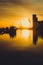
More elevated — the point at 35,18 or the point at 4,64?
the point at 35,18

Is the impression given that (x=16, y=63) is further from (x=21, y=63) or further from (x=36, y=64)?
(x=36, y=64)

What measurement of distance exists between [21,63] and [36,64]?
2.28 m

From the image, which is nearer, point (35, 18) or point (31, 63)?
point (31, 63)

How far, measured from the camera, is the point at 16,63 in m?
28.8

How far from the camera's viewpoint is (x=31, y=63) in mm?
28781


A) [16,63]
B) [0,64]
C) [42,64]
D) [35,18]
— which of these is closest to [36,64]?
[42,64]

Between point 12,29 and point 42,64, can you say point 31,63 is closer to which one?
point 42,64

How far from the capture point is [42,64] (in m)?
27.7

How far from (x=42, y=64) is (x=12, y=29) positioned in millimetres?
122536

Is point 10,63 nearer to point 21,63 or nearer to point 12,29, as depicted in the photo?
point 21,63

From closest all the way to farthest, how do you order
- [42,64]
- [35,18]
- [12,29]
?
[42,64] < [12,29] < [35,18]

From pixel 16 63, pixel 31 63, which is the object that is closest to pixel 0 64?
pixel 16 63

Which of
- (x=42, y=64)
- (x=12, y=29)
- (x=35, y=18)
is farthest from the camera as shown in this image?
(x=35, y=18)

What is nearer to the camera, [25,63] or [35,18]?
[25,63]
